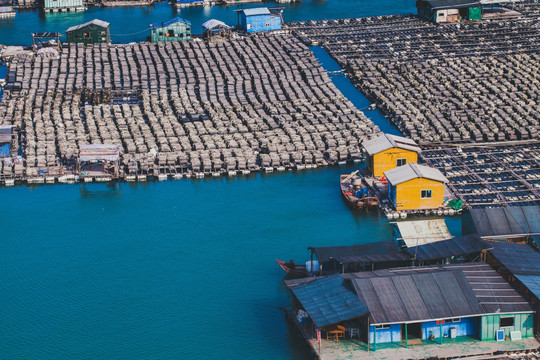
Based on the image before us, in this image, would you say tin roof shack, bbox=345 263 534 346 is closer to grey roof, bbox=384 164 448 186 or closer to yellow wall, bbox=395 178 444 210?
grey roof, bbox=384 164 448 186

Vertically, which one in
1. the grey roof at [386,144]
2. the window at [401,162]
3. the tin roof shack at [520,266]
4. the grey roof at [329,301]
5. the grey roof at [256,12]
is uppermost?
the grey roof at [256,12]

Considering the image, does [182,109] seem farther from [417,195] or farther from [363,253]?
[363,253]

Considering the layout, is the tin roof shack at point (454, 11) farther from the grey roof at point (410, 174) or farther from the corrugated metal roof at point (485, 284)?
the corrugated metal roof at point (485, 284)

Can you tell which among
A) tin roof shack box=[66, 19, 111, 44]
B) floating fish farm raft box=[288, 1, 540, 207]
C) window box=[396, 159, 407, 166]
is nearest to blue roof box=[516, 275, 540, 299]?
floating fish farm raft box=[288, 1, 540, 207]

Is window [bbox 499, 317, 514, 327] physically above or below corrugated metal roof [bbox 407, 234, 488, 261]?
below

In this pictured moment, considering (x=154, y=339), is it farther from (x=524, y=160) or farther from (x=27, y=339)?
(x=524, y=160)

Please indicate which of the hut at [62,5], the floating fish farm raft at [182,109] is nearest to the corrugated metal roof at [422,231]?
the floating fish farm raft at [182,109]
